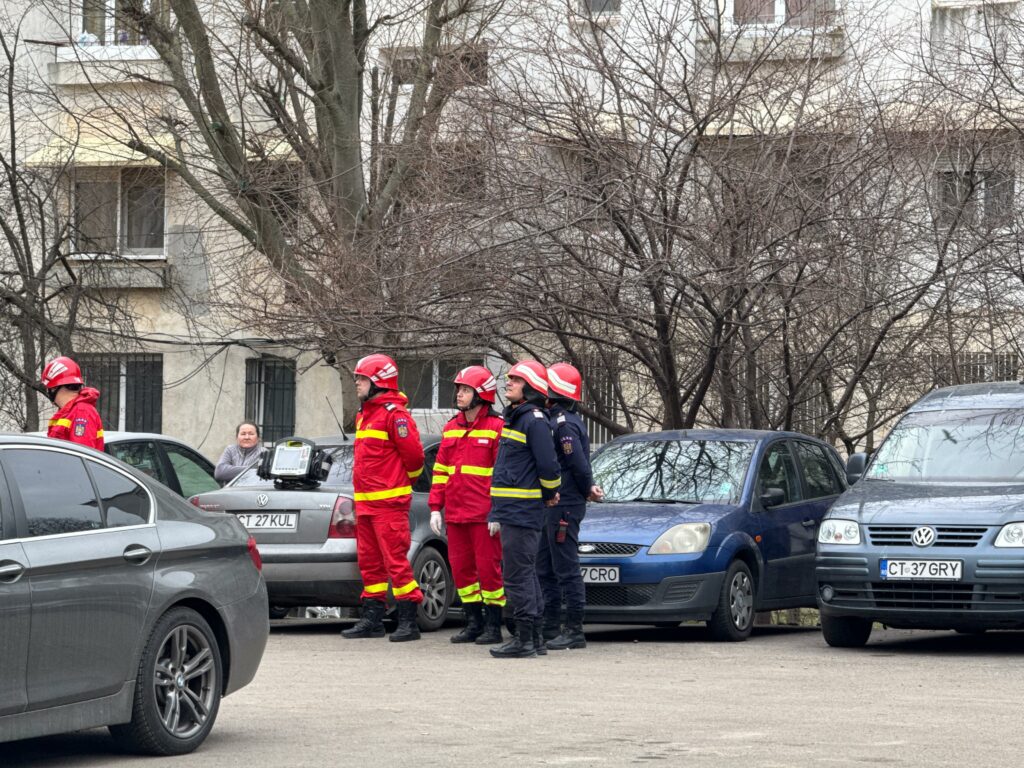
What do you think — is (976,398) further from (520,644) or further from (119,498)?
(119,498)

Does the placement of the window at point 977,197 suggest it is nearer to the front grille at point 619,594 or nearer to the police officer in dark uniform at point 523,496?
the front grille at point 619,594

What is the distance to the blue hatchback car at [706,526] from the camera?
1277 centimetres

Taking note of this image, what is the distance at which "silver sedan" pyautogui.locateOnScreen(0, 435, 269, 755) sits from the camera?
6.95 metres

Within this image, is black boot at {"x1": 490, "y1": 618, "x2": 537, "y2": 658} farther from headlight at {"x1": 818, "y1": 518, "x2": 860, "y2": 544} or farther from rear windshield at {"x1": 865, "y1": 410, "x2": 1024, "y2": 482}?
rear windshield at {"x1": 865, "y1": 410, "x2": 1024, "y2": 482}

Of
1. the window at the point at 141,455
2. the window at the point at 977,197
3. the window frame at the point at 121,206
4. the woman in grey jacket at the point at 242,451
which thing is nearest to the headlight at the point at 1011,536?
the window at the point at 977,197

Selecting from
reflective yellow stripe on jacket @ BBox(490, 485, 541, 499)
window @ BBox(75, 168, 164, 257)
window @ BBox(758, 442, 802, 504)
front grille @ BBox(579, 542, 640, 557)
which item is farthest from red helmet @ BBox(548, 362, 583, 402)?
window @ BBox(75, 168, 164, 257)

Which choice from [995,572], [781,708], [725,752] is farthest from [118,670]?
[995,572]

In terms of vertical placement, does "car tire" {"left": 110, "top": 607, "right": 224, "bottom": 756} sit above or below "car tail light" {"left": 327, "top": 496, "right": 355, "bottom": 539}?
below

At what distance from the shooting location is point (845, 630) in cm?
1267

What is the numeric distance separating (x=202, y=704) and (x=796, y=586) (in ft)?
23.4

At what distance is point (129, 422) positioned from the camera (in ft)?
92.4

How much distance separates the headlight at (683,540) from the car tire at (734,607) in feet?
0.99

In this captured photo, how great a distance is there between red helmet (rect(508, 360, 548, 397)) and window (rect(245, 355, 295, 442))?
52.3 feet

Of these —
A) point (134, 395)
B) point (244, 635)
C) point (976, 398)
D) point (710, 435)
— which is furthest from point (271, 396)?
point (244, 635)
